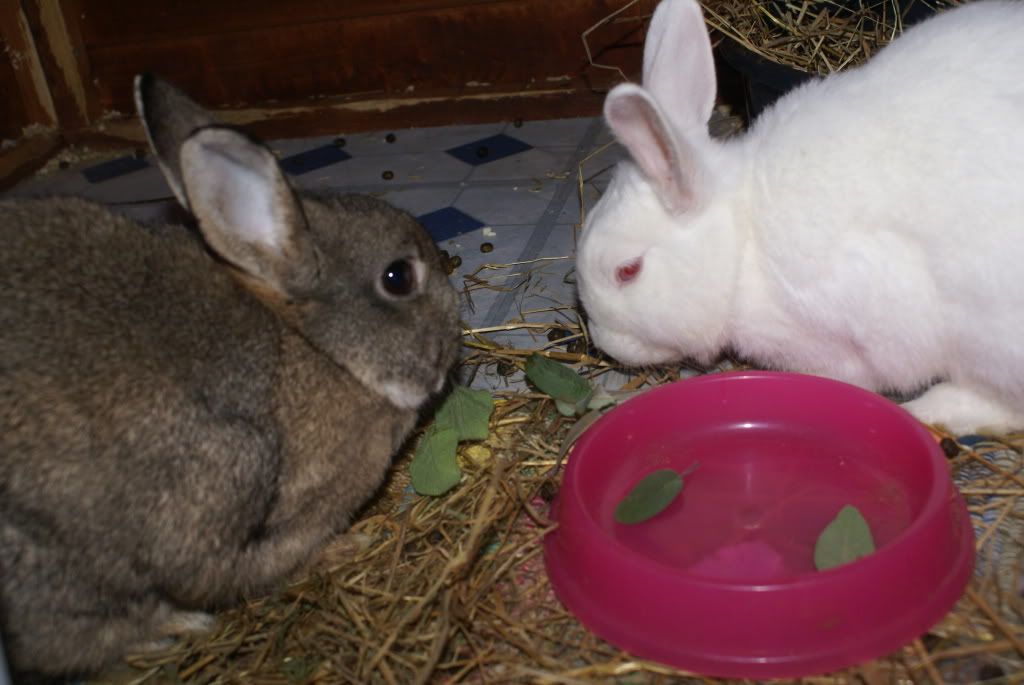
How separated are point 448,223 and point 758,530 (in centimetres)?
188

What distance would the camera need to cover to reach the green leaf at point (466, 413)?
2438mm

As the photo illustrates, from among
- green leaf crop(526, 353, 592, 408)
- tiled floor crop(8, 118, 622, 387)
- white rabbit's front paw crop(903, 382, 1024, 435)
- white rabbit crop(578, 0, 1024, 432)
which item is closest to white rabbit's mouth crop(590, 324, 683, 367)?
white rabbit crop(578, 0, 1024, 432)

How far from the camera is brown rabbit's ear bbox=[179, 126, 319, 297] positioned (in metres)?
1.72

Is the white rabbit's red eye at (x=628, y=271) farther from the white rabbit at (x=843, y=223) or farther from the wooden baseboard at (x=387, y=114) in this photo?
the wooden baseboard at (x=387, y=114)

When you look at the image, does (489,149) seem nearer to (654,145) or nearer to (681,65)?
(681,65)

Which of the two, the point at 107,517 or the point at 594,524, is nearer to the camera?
the point at 107,517

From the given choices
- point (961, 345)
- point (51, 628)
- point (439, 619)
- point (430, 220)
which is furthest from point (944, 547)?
point (430, 220)

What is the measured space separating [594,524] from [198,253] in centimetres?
90

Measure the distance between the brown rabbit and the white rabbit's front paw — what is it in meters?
1.07

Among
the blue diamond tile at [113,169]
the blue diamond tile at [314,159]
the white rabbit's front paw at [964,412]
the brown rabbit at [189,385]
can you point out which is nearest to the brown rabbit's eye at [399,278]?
the brown rabbit at [189,385]

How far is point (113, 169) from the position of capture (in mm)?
4645

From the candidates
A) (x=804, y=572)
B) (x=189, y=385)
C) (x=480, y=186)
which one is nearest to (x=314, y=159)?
(x=480, y=186)

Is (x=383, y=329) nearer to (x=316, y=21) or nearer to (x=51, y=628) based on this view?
(x=51, y=628)

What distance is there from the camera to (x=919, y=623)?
1.71 metres
